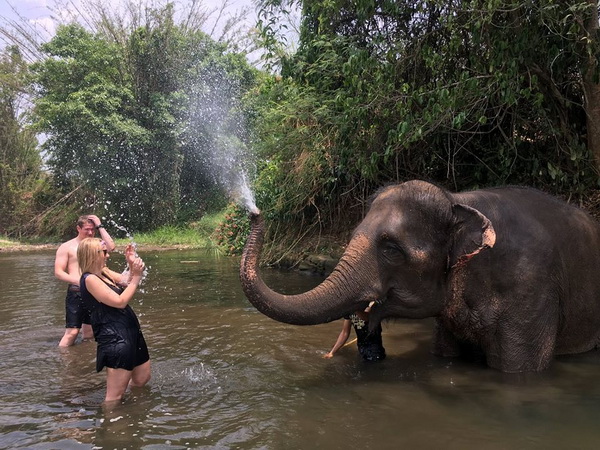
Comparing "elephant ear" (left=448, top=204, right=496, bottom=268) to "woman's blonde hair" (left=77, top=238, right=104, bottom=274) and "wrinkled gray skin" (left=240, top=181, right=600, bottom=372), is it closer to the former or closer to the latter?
"wrinkled gray skin" (left=240, top=181, right=600, bottom=372)

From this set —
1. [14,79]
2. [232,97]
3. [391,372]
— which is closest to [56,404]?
[391,372]

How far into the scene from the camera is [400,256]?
4.38 m

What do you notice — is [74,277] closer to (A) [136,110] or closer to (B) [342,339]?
(B) [342,339]

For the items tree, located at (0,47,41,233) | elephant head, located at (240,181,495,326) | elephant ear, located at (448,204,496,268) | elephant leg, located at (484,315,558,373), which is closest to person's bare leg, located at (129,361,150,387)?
elephant head, located at (240,181,495,326)

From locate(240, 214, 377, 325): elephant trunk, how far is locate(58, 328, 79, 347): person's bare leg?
11.1 feet

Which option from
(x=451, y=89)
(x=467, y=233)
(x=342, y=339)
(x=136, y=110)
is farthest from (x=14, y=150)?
(x=467, y=233)

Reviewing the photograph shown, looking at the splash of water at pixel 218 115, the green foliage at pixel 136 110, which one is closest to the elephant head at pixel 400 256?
the splash of water at pixel 218 115

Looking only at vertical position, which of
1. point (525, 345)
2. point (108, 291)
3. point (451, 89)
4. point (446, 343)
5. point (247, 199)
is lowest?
point (446, 343)

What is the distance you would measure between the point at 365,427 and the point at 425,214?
173 centimetres

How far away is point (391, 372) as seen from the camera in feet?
16.3

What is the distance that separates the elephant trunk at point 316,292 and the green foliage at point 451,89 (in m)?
3.01

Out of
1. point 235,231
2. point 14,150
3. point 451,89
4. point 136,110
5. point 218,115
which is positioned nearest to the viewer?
point 451,89

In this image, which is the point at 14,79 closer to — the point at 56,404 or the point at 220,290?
the point at 220,290

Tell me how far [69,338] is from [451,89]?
227 inches
